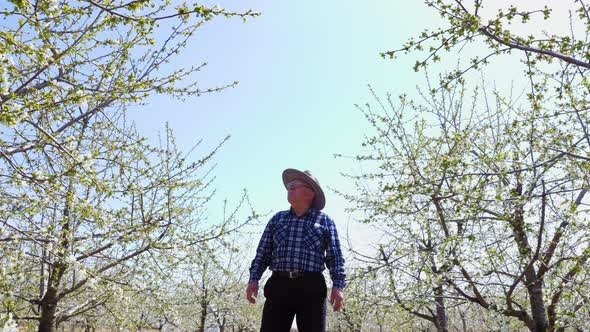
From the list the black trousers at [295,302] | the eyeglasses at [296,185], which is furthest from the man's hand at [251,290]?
the eyeglasses at [296,185]

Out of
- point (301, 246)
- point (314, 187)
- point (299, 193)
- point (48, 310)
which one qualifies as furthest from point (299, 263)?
point (48, 310)

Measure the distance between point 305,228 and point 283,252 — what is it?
26cm

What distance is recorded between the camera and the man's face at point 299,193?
11.5ft

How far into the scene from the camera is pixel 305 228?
3303 mm

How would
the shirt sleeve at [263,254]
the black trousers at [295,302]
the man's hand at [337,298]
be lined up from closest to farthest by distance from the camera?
the black trousers at [295,302] < the man's hand at [337,298] < the shirt sleeve at [263,254]

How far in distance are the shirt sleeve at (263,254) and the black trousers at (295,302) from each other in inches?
11.3

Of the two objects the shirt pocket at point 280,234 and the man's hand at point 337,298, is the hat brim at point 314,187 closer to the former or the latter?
the shirt pocket at point 280,234

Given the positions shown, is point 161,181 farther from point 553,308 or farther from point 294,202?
point 553,308

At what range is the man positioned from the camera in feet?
10.1

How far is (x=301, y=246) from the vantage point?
3.21 meters

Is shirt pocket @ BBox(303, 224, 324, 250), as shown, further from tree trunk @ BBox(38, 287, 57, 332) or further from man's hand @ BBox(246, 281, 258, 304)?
tree trunk @ BBox(38, 287, 57, 332)

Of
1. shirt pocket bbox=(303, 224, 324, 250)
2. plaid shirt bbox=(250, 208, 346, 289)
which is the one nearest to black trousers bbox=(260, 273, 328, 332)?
plaid shirt bbox=(250, 208, 346, 289)

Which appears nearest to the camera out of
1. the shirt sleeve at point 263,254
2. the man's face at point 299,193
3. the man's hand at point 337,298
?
the man's hand at point 337,298

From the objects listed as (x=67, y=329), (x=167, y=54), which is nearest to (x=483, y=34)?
(x=167, y=54)
